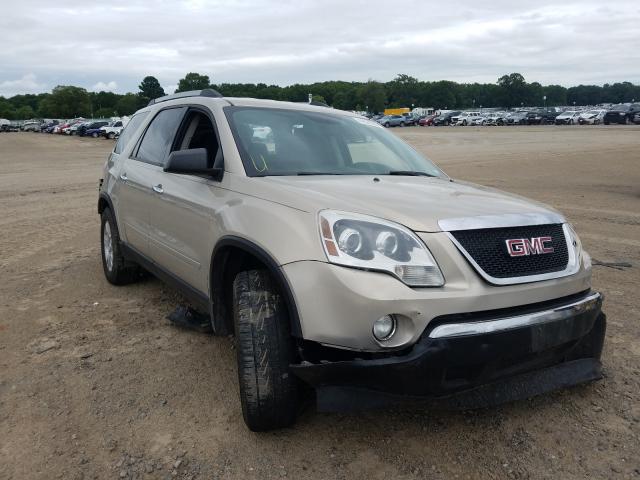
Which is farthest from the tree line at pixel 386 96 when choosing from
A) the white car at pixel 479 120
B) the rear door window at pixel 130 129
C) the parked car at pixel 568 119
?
the rear door window at pixel 130 129

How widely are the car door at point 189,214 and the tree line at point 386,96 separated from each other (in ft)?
430

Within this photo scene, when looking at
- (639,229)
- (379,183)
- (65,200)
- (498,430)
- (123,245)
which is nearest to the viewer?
(498,430)

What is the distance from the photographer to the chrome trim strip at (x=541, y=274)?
2684mm

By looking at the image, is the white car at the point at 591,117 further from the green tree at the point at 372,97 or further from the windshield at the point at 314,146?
the green tree at the point at 372,97

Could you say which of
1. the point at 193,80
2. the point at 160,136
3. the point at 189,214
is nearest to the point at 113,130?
the point at 160,136

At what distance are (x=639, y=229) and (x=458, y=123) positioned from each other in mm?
65734

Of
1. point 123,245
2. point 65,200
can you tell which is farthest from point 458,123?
point 123,245

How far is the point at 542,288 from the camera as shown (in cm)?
285

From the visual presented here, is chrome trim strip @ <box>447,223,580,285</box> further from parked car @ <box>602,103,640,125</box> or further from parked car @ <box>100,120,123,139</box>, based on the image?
parked car @ <box>602,103,640,125</box>

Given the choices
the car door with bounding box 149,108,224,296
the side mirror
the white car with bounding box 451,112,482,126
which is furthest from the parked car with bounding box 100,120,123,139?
the side mirror

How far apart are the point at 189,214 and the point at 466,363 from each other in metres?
2.07

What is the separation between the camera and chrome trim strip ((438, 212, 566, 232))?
2.74 meters

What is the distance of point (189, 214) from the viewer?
3807 mm

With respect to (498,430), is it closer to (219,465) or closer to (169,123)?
(219,465)
